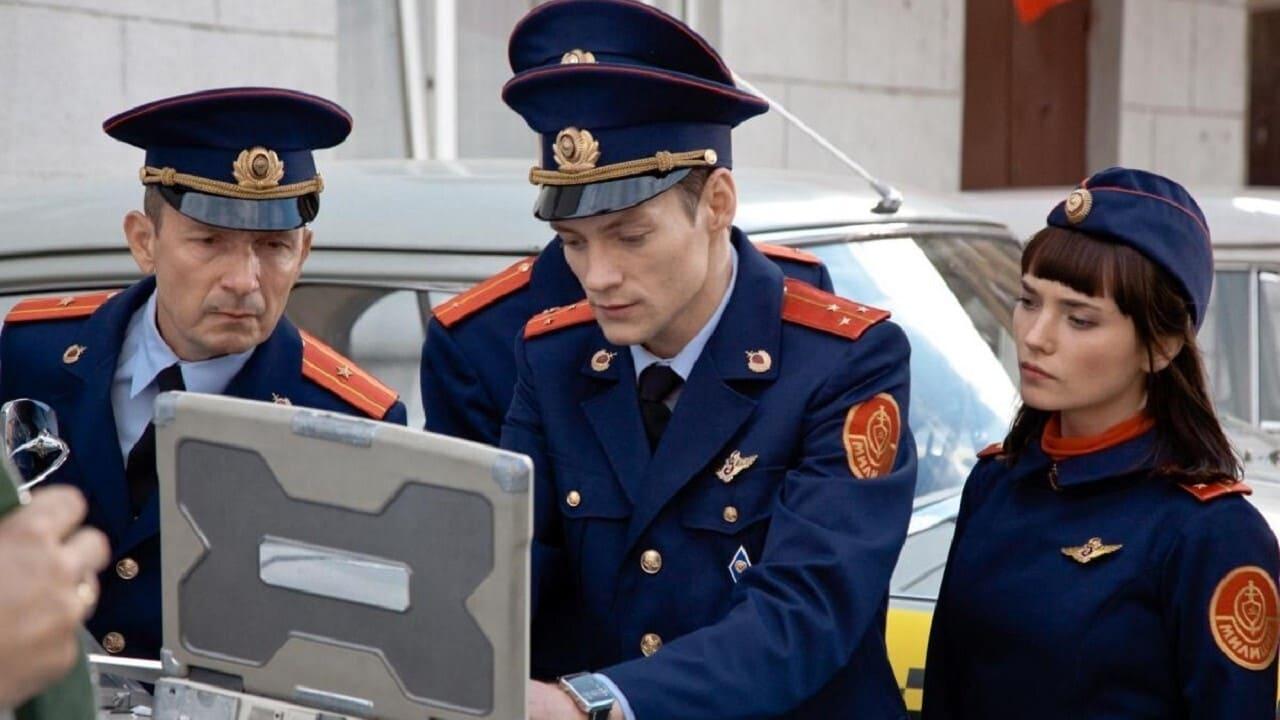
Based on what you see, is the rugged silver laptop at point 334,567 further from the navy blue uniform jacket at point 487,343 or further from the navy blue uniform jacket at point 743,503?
the navy blue uniform jacket at point 487,343

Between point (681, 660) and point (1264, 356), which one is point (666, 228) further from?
point (1264, 356)

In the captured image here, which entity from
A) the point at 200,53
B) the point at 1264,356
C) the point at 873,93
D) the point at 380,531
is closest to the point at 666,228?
the point at 380,531

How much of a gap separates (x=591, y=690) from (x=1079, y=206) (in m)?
1.13

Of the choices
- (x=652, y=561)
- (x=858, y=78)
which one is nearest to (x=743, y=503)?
(x=652, y=561)

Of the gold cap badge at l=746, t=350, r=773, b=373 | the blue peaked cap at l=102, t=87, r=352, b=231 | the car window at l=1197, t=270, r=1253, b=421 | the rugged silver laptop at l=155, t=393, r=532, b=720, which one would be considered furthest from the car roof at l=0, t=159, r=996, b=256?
the car window at l=1197, t=270, r=1253, b=421

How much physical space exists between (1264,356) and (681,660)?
3.97 meters

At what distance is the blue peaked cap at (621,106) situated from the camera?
267cm

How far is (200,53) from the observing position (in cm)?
722

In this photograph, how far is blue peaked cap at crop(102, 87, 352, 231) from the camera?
3129mm

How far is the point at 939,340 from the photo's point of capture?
4.09 metres

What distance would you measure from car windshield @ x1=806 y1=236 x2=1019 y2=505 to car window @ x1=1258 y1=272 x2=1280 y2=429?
1796mm

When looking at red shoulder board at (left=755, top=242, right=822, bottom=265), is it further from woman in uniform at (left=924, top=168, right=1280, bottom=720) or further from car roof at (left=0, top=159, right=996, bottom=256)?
woman in uniform at (left=924, top=168, right=1280, bottom=720)

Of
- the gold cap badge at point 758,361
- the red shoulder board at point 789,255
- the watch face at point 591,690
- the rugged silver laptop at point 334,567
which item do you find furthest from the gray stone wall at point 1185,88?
the rugged silver laptop at point 334,567

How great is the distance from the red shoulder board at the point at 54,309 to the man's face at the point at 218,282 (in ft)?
0.91
